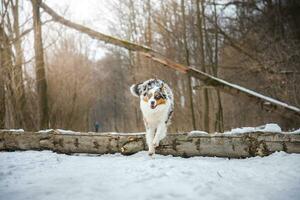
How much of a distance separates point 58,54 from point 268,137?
53.7ft

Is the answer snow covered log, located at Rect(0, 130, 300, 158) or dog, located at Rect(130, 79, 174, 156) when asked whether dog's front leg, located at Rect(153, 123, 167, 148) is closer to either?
dog, located at Rect(130, 79, 174, 156)

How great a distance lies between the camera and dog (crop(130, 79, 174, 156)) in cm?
597

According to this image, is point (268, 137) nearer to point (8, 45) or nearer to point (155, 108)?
point (155, 108)

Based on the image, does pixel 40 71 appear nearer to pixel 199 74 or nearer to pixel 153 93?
pixel 199 74

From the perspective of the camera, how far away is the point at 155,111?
612 centimetres

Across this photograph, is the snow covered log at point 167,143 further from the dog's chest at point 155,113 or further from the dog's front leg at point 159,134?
the dog's chest at point 155,113

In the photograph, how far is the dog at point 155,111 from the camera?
5.97 meters

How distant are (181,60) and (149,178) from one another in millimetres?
12293

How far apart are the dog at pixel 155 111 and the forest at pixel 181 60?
1.49m

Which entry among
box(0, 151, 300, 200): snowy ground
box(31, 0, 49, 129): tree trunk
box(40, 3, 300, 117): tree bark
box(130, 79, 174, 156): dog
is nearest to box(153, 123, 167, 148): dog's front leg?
box(130, 79, 174, 156): dog

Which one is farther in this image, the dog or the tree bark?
the tree bark

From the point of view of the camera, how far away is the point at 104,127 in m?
40.7

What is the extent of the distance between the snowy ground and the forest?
277 centimetres

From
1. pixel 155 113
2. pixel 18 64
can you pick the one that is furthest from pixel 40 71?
pixel 155 113
